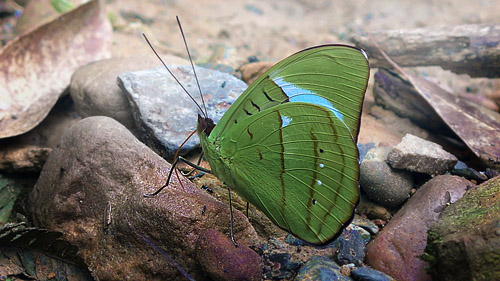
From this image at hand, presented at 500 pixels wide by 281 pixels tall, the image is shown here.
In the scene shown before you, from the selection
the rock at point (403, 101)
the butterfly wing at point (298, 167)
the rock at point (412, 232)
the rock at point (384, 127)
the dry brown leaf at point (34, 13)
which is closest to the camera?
the butterfly wing at point (298, 167)

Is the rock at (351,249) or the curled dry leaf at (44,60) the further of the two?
the curled dry leaf at (44,60)

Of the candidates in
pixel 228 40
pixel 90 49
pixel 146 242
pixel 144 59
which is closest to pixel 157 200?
pixel 146 242

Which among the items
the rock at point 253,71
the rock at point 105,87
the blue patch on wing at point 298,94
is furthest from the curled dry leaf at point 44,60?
the blue patch on wing at point 298,94

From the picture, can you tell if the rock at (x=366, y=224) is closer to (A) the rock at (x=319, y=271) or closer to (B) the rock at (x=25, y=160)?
(A) the rock at (x=319, y=271)

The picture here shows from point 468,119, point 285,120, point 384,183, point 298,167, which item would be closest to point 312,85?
point 285,120

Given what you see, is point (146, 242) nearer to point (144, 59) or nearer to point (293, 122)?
point (293, 122)

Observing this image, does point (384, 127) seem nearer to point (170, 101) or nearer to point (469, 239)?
point (170, 101)
